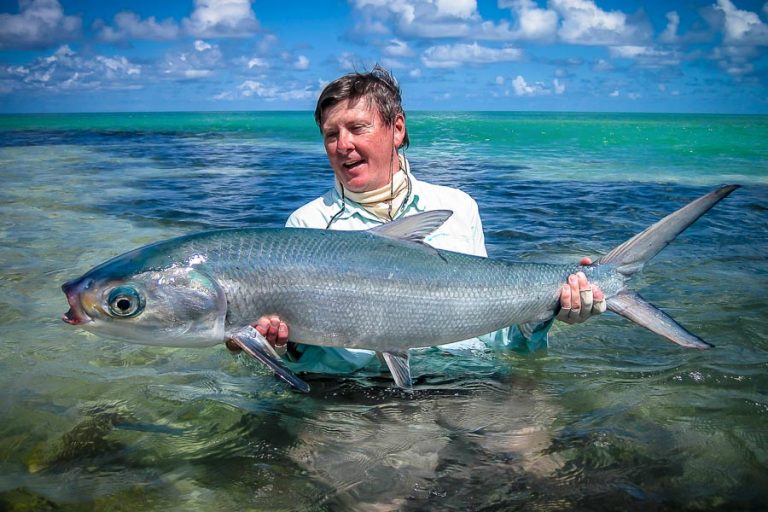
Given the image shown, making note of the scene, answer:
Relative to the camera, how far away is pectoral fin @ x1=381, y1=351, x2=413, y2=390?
3590mm

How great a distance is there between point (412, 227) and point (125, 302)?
1514mm

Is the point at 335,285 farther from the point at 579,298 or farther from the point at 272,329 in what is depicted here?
the point at 579,298

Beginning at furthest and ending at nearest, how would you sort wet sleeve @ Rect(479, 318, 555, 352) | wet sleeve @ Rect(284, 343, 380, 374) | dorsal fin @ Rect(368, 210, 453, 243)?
wet sleeve @ Rect(284, 343, 380, 374)
wet sleeve @ Rect(479, 318, 555, 352)
dorsal fin @ Rect(368, 210, 453, 243)

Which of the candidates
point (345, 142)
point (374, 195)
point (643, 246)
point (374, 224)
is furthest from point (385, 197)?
point (643, 246)

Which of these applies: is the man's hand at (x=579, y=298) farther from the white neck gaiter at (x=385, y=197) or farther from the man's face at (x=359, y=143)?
the man's face at (x=359, y=143)

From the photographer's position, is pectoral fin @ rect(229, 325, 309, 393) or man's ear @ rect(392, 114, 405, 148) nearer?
pectoral fin @ rect(229, 325, 309, 393)

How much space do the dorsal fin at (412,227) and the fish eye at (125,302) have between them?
1.26 metres

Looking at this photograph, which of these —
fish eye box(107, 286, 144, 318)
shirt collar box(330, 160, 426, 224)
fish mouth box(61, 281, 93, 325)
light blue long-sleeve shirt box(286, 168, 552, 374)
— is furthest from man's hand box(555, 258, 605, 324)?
fish mouth box(61, 281, 93, 325)

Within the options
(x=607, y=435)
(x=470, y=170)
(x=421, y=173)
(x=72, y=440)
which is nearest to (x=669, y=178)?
(x=470, y=170)

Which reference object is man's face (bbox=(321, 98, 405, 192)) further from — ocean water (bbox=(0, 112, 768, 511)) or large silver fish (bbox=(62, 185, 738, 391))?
ocean water (bbox=(0, 112, 768, 511))

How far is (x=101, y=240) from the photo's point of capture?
983 cm

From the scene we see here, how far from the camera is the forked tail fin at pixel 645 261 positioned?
3.66 m

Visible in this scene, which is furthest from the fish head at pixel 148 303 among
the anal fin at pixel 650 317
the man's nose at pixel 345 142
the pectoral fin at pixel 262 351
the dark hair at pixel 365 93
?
the anal fin at pixel 650 317

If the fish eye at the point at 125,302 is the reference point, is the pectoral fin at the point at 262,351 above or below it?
below
